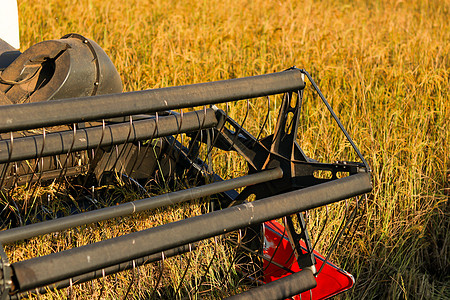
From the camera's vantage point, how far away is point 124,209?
2033 millimetres

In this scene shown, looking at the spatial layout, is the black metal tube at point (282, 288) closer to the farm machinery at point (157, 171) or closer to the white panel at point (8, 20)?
the farm machinery at point (157, 171)

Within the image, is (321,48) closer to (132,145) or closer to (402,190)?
(402,190)

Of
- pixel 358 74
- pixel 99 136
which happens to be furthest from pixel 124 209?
pixel 358 74

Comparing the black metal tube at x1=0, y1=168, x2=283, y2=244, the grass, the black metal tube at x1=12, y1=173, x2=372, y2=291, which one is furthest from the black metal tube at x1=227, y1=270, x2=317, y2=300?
the grass

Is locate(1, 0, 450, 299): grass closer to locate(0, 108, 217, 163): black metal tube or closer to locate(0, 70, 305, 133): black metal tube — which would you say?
locate(0, 108, 217, 163): black metal tube

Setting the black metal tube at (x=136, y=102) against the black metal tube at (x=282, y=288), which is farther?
the black metal tube at (x=282, y=288)

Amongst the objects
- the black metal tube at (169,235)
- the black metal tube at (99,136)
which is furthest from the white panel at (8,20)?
the black metal tube at (169,235)

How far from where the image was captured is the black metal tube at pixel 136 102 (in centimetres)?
161

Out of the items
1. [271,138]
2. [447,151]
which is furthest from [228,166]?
[447,151]

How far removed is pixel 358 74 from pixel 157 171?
204 cm

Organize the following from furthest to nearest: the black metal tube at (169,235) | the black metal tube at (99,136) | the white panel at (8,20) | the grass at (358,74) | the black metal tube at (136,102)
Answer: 1. the white panel at (8,20)
2. the grass at (358,74)
3. the black metal tube at (99,136)
4. the black metal tube at (136,102)
5. the black metal tube at (169,235)

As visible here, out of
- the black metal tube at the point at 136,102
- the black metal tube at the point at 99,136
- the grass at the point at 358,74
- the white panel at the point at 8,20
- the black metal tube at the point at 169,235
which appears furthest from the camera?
the white panel at the point at 8,20

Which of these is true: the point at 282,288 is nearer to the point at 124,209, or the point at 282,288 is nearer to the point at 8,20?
the point at 124,209

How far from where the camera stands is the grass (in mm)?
2998
